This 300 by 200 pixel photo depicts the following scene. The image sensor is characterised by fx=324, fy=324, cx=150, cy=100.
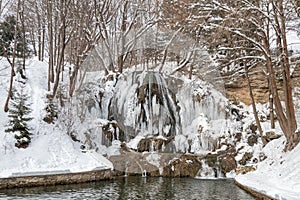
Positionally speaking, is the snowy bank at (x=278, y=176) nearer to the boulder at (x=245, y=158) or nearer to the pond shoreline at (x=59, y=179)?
the pond shoreline at (x=59, y=179)

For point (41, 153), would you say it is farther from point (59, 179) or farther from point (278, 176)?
point (278, 176)

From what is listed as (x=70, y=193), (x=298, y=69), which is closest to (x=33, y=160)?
(x=70, y=193)

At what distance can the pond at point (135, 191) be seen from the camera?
766cm

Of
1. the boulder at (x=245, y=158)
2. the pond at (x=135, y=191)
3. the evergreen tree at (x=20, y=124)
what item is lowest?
the pond at (x=135, y=191)

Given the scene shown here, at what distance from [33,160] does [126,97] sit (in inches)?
220

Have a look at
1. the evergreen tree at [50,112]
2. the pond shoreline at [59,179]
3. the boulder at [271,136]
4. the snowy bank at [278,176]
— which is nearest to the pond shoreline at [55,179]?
the pond shoreline at [59,179]

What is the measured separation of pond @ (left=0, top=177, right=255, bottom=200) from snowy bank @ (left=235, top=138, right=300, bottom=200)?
1.35ft

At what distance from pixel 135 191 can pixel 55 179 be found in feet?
A: 8.31

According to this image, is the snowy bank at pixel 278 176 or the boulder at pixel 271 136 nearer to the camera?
the snowy bank at pixel 278 176

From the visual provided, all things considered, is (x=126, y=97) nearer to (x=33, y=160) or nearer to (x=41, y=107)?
(x=41, y=107)

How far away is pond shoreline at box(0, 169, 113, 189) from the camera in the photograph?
871cm

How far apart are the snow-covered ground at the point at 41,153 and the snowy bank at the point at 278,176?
4871 mm

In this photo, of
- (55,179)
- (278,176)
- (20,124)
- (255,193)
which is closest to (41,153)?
(20,124)

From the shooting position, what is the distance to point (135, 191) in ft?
27.8
